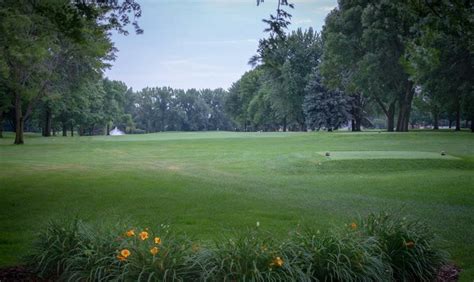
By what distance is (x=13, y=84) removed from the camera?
2934 cm

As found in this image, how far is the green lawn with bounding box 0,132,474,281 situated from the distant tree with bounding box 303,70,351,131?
3687 cm

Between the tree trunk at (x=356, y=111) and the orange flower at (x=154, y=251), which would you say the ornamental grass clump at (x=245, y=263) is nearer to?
the orange flower at (x=154, y=251)

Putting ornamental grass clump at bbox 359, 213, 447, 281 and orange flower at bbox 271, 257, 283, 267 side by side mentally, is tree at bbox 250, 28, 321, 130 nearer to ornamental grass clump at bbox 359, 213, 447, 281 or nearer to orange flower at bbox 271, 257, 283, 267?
ornamental grass clump at bbox 359, 213, 447, 281

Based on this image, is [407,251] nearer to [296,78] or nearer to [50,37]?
[50,37]

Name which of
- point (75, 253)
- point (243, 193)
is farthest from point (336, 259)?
point (243, 193)

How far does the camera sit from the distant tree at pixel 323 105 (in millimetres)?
56312

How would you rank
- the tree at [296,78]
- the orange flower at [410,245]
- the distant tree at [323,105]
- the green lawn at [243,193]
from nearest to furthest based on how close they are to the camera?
1. the orange flower at [410,245]
2. the green lawn at [243,193]
3. the tree at [296,78]
4. the distant tree at [323,105]

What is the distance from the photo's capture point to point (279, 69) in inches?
513

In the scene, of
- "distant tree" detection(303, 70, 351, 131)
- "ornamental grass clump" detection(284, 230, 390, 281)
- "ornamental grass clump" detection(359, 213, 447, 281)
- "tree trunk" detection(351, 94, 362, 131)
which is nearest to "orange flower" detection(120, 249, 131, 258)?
"ornamental grass clump" detection(284, 230, 390, 281)

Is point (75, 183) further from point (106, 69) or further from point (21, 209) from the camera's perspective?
point (106, 69)

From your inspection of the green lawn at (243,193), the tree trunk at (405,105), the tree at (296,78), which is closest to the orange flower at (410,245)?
the green lawn at (243,193)

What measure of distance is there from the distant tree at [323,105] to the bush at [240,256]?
5205cm

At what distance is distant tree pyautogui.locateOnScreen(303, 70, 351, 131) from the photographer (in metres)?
56.3

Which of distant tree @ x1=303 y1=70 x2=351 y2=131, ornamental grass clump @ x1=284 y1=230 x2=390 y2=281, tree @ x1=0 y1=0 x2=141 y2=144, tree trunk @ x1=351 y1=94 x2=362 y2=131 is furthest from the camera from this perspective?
tree trunk @ x1=351 y1=94 x2=362 y2=131
